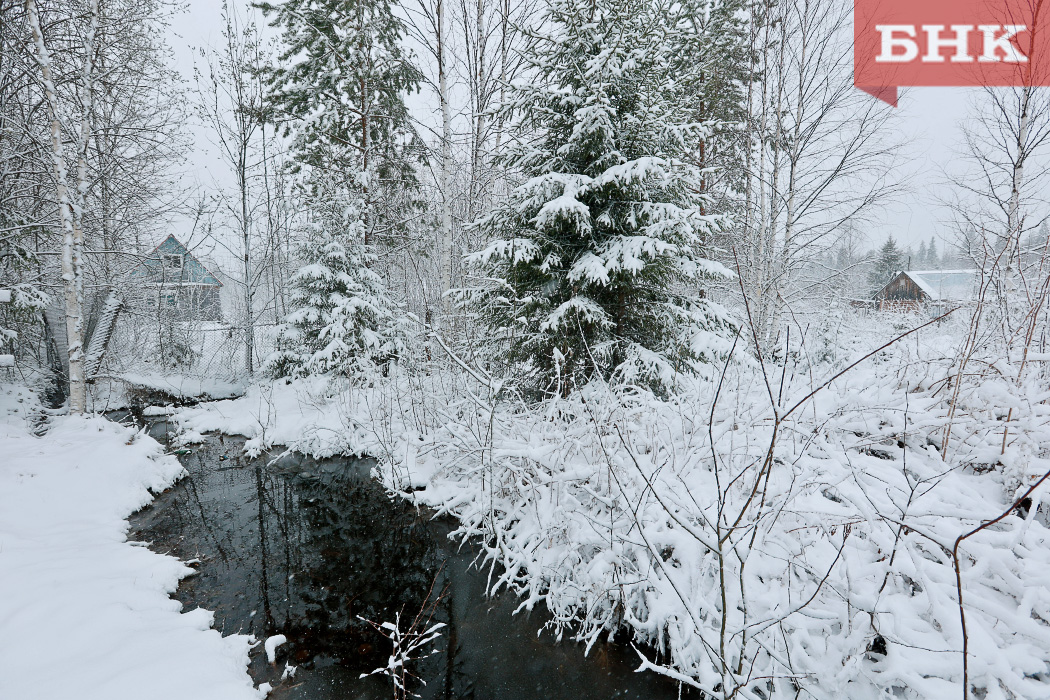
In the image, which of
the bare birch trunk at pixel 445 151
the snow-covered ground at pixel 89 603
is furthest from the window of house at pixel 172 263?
the bare birch trunk at pixel 445 151

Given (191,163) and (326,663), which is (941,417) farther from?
(191,163)

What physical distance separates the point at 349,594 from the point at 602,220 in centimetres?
550

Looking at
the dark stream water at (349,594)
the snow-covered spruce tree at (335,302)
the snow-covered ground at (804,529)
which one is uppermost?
the snow-covered spruce tree at (335,302)

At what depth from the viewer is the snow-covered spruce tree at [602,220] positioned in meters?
5.92

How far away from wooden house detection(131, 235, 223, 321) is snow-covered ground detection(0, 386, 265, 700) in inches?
179

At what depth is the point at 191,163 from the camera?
35.9ft

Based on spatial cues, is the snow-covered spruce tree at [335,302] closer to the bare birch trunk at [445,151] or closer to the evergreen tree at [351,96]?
the evergreen tree at [351,96]

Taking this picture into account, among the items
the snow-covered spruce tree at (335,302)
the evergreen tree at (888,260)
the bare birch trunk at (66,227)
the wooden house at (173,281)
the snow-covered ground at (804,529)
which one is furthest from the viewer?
the evergreen tree at (888,260)

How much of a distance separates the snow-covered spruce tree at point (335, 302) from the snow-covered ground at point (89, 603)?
5.19 m

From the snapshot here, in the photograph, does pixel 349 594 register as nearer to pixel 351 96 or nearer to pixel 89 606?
pixel 89 606

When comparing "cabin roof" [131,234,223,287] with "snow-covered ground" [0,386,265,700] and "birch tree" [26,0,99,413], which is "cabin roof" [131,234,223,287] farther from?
"snow-covered ground" [0,386,265,700]

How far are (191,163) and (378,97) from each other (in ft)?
16.9

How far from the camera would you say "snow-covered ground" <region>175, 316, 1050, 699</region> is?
2.38 meters

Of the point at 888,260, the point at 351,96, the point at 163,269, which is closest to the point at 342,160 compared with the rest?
the point at 351,96
